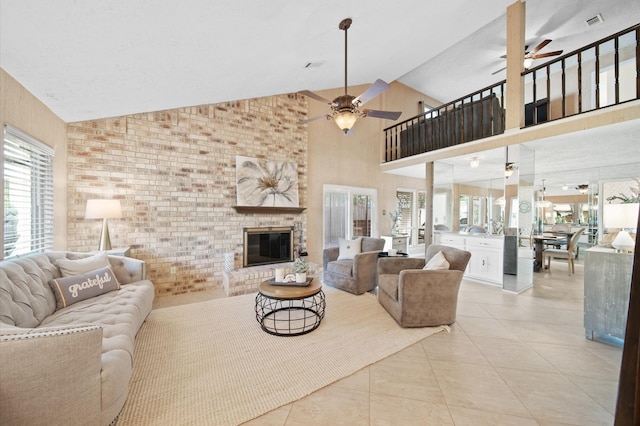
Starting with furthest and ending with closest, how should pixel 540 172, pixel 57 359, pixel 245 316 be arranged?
pixel 540 172, pixel 245 316, pixel 57 359

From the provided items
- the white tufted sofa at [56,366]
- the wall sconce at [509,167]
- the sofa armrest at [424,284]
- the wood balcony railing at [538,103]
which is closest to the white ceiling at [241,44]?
the wall sconce at [509,167]

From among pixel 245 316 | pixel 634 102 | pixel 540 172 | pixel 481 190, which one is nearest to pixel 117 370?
pixel 245 316

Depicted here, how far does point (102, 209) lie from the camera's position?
3.24 m

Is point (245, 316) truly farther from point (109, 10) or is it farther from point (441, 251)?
point (109, 10)

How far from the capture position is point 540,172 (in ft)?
20.8

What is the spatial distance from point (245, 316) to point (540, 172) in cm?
764

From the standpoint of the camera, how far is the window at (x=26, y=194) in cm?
243

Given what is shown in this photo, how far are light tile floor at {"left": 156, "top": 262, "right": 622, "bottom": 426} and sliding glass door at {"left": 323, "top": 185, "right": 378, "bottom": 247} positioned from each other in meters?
3.29

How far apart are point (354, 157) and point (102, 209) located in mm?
4909

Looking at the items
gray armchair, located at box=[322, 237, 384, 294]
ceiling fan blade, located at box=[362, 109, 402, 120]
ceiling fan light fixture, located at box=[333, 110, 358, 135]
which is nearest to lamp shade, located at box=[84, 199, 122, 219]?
ceiling fan light fixture, located at box=[333, 110, 358, 135]

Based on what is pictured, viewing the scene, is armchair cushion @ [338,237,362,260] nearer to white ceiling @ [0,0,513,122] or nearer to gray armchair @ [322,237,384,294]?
gray armchair @ [322,237,384,294]

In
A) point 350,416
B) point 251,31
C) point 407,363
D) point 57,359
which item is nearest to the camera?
point 57,359

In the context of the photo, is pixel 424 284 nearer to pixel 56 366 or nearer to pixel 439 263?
pixel 439 263

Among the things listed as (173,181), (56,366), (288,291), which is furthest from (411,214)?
(56,366)
